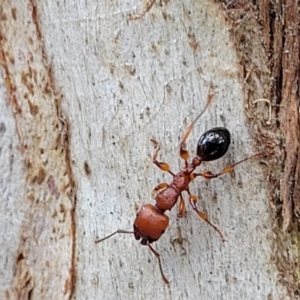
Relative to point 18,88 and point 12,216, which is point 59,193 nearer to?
point 12,216

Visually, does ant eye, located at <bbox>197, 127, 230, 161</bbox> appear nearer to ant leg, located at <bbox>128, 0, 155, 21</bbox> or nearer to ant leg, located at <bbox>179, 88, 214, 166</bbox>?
ant leg, located at <bbox>179, 88, 214, 166</bbox>

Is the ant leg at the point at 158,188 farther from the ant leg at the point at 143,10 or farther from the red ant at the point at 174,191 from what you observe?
the ant leg at the point at 143,10

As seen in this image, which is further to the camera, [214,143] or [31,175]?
[31,175]

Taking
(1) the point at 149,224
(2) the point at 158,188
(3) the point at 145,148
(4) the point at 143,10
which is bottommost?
(1) the point at 149,224

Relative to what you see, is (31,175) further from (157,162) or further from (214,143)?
(214,143)

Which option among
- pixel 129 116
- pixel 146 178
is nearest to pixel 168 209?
pixel 146 178

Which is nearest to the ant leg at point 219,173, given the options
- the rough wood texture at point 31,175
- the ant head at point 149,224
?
the ant head at point 149,224

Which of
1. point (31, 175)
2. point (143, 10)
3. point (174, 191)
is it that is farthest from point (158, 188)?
point (143, 10)
